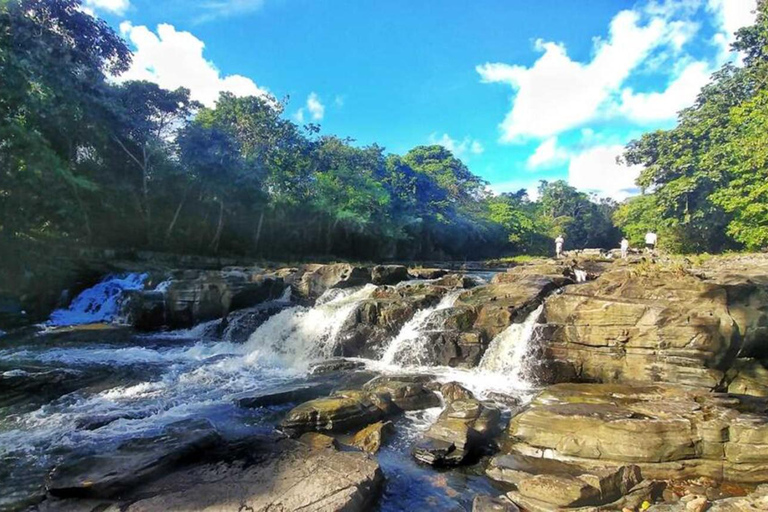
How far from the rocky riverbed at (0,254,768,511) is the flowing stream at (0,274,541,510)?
0.05m

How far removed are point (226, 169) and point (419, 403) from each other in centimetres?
2229

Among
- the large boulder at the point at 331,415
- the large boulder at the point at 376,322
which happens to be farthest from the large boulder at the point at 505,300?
the large boulder at the point at 331,415

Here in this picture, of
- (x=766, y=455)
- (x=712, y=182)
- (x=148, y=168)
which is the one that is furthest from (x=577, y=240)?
(x=766, y=455)

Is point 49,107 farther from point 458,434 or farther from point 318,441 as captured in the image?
point 458,434

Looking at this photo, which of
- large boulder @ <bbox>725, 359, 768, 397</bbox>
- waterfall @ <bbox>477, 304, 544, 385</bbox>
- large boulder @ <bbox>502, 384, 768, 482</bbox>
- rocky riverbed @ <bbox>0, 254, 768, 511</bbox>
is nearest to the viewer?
rocky riverbed @ <bbox>0, 254, 768, 511</bbox>

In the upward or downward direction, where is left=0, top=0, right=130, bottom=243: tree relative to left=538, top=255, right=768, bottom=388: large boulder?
upward

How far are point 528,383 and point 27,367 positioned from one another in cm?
1153

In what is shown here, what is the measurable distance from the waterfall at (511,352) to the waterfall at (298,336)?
4198mm

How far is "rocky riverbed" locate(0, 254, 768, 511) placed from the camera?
4859 mm

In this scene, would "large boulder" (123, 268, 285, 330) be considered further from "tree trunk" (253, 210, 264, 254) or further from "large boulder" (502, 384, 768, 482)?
"tree trunk" (253, 210, 264, 254)

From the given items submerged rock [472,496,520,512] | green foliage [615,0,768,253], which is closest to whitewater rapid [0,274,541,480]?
submerged rock [472,496,520,512]

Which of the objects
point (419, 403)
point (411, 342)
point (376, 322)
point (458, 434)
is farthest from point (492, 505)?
point (376, 322)

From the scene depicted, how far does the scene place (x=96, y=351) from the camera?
39.7 feet

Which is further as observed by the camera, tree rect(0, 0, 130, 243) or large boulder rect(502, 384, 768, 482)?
tree rect(0, 0, 130, 243)
